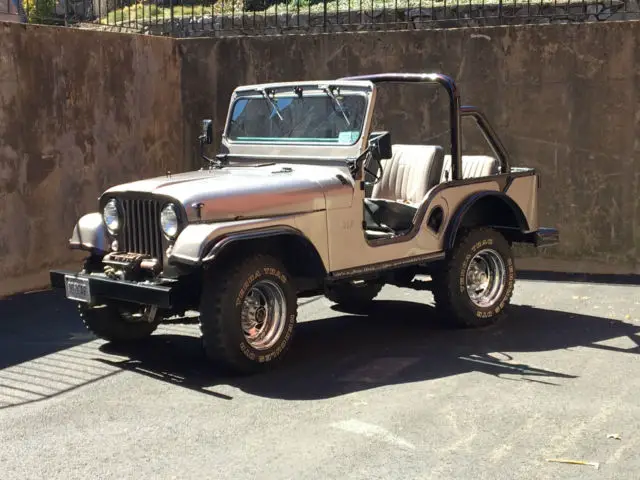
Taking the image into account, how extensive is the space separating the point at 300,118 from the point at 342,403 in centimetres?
262

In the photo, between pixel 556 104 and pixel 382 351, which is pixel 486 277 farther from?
pixel 556 104

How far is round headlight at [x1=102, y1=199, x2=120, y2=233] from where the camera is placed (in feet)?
20.2

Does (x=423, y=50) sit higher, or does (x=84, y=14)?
(x=84, y=14)

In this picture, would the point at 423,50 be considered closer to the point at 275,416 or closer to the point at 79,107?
the point at 79,107

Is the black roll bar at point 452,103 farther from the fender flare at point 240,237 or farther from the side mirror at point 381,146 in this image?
the fender flare at point 240,237

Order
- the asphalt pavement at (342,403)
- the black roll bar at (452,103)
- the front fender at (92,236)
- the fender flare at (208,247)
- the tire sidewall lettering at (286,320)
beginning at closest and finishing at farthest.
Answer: the asphalt pavement at (342,403), the fender flare at (208,247), the tire sidewall lettering at (286,320), the front fender at (92,236), the black roll bar at (452,103)

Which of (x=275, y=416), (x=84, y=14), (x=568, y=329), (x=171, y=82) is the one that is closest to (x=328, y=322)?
(x=568, y=329)

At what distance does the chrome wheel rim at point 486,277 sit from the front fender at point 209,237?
2285mm

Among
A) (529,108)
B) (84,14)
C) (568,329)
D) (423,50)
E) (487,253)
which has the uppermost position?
(84,14)

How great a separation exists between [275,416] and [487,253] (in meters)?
3.12

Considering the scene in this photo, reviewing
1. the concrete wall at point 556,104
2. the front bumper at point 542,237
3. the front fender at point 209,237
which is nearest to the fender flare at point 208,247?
the front fender at point 209,237

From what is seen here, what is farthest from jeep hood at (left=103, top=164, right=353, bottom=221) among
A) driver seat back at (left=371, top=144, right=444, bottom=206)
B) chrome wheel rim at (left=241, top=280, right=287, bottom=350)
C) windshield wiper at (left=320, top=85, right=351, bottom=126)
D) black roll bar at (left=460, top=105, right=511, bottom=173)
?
black roll bar at (left=460, top=105, right=511, bottom=173)

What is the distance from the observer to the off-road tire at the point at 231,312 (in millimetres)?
5582

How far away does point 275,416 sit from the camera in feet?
16.4
